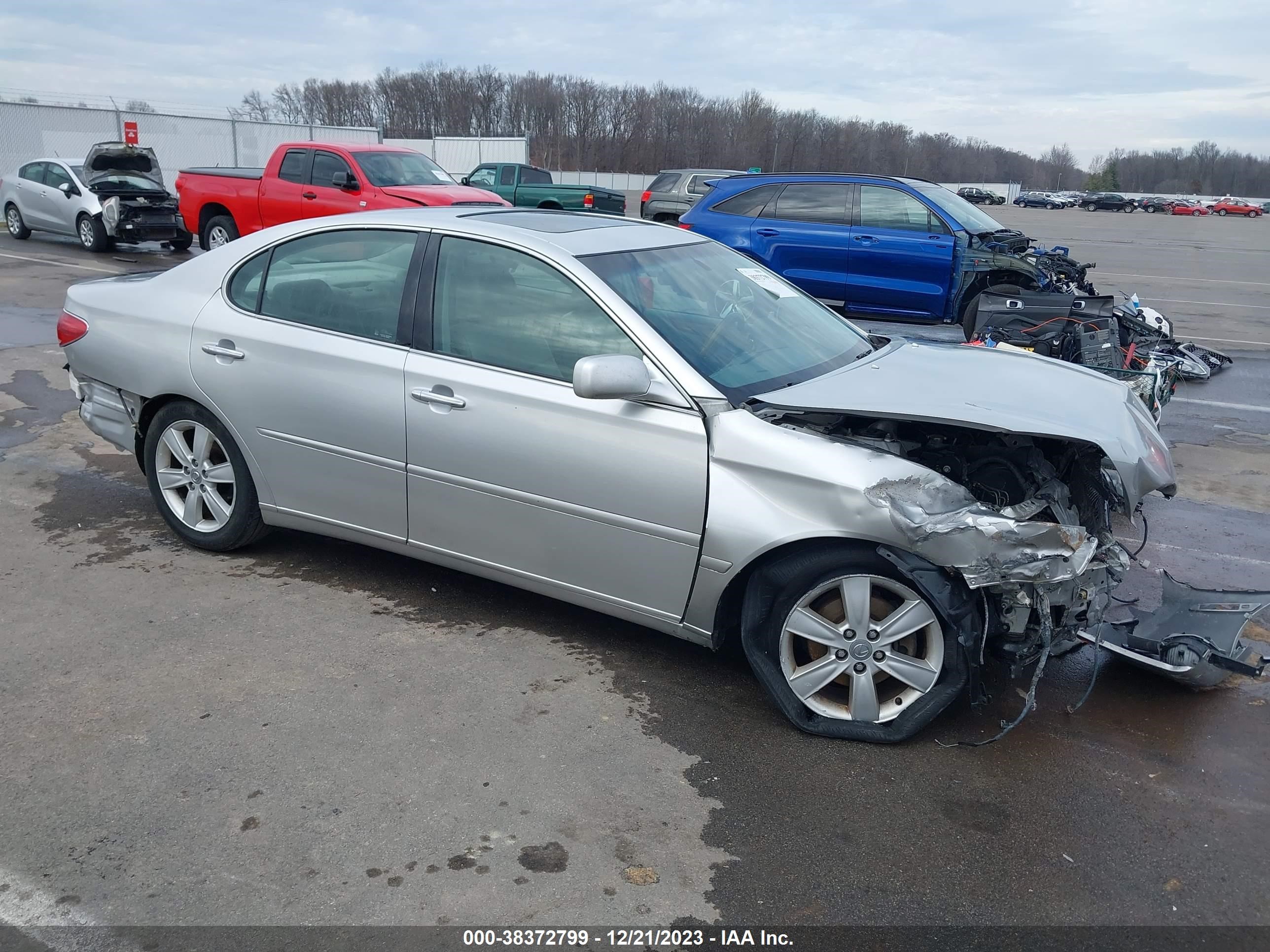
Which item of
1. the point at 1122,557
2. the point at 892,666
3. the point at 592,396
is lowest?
the point at 892,666

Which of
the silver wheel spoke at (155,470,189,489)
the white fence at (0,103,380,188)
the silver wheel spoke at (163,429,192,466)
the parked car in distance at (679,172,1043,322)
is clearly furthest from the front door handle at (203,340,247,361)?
the white fence at (0,103,380,188)

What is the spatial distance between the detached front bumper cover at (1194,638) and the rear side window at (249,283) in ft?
12.2

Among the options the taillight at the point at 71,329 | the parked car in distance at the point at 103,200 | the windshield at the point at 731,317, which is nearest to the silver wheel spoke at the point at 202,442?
the taillight at the point at 71,329

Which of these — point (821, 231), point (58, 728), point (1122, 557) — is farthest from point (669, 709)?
point (821, 231)

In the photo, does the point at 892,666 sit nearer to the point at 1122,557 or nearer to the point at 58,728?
the point at 1122,557

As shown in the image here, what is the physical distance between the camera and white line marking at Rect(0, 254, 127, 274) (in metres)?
14.9

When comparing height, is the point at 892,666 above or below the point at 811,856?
above

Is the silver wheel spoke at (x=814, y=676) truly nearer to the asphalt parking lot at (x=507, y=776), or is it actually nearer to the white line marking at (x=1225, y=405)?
the asphalt parking lot at (x=507, y=776)

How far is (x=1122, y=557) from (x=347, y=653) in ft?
9.47

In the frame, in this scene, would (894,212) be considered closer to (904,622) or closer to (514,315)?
(514,315)

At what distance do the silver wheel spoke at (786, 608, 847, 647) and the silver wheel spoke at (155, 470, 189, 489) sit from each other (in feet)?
9.92

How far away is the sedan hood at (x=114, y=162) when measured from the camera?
17.2 metres

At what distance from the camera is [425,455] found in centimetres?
396

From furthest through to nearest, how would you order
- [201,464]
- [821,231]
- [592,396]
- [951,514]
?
[821,231]
[201,464]
[592,396]
[951,514]
